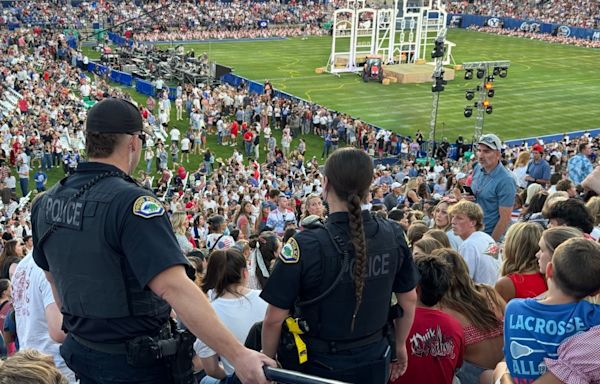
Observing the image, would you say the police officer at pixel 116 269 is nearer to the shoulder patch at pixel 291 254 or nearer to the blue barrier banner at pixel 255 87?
the shoulder patch at pixel 291 254

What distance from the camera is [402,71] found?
1564 inches

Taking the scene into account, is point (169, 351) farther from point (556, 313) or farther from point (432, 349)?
point (556, 313)

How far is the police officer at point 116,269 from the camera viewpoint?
291cm

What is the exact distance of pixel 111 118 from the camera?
3252 millimetres

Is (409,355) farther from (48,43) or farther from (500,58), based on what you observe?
(500,58)

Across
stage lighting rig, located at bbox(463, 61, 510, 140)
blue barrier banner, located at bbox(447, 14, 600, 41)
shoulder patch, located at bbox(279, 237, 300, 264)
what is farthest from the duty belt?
blue barrier banner, located at bbox(447, 14, 600, 41)

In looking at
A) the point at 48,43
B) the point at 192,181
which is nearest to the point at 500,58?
the point at 48,43

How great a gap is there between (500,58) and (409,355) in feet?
153

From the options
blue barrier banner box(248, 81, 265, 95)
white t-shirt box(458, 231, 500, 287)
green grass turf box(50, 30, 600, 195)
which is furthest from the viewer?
blue barrier banner box(248, 81, 265, 95)

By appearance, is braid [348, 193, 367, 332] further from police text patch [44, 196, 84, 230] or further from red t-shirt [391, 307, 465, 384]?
police text patch [44, 196, 84, 230]

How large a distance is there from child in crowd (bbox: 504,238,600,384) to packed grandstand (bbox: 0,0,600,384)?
11 millimetres

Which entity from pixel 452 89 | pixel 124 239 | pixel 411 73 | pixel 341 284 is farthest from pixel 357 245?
pixel 411 73

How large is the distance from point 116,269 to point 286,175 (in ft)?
60.2

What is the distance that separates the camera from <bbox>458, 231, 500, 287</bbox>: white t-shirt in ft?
19.0
